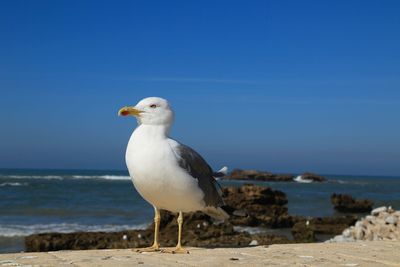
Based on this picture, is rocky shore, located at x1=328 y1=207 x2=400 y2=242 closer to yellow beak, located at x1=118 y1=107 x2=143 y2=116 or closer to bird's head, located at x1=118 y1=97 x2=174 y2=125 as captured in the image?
bird's head, located at x1=118 y1=97 x2=174 y2=125

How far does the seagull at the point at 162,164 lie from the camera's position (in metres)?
4.21

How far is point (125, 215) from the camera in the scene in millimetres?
20719

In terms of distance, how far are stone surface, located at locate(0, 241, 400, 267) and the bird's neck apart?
91 cm

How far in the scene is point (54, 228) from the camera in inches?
633

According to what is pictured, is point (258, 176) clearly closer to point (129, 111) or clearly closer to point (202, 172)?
point (202, 172)

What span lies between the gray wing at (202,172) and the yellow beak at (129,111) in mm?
425

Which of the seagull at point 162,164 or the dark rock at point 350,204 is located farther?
the dark rock at point 350,204

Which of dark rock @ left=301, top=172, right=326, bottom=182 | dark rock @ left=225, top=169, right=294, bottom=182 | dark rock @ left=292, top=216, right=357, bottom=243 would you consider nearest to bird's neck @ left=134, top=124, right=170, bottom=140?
dark rock @ left=292, top=216, right=357, bottom=243

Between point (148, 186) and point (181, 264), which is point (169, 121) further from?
point (181, 264)

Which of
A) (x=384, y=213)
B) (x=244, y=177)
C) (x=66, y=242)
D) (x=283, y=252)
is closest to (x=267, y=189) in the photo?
(x=384, y=213)

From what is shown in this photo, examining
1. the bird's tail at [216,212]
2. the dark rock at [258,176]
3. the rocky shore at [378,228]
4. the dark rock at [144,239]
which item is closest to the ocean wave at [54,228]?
the dark rock at [144,239]

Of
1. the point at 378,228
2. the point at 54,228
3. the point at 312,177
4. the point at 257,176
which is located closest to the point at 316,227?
the point at 378,228

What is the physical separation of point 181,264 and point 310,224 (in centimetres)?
1367

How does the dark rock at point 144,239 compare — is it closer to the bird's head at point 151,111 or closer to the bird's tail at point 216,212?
the bird's tail at point 216,212
